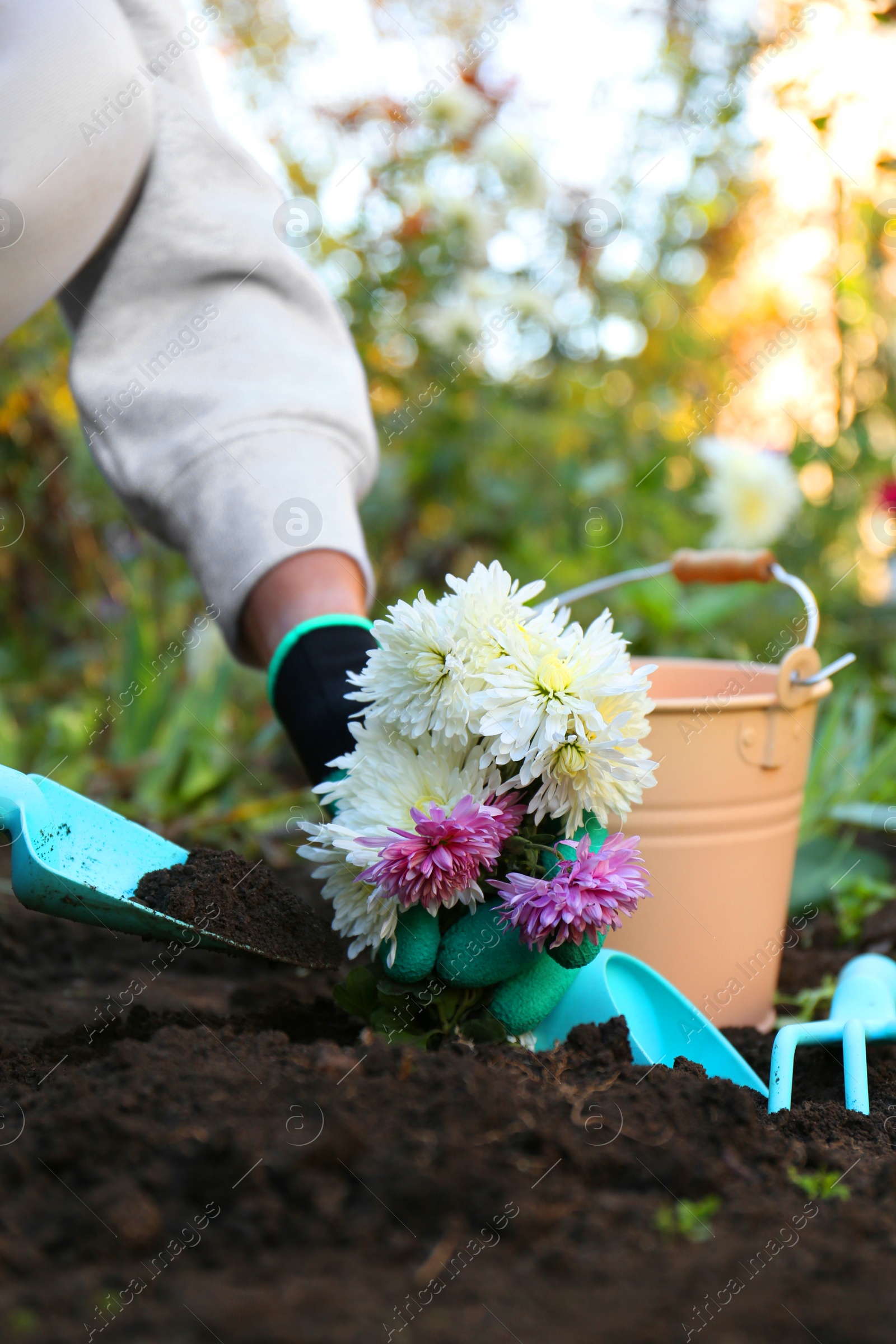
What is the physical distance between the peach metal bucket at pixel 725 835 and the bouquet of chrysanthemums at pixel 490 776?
0.78ft

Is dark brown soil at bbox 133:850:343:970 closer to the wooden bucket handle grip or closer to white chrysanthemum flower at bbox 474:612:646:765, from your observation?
white chrysanthemum flower at bbox 474:612:646:765

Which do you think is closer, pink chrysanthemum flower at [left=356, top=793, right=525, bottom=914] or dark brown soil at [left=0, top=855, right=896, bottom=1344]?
dark brown soil at [left=0, top=855, right=896, bottom=1344]

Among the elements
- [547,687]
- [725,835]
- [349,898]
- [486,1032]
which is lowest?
[725,835]

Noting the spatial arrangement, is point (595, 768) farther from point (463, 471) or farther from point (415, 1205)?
point (463, 471)

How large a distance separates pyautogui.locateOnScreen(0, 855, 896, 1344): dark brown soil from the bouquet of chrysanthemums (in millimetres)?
123

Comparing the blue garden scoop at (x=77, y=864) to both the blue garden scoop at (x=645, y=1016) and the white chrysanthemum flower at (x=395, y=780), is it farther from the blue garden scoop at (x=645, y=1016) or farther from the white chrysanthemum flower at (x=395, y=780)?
the blue garden scoop at (x=645, y=1016)

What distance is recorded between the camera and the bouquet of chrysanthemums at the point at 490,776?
2.59ft

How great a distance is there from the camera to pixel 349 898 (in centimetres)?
87

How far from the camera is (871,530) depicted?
8.36 feet

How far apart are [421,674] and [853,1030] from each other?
54 cm

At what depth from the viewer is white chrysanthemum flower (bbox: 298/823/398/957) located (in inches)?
32.6

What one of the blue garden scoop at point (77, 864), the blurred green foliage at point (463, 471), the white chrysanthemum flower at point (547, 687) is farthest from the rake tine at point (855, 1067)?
the blurred green foliage at point (463, 471)

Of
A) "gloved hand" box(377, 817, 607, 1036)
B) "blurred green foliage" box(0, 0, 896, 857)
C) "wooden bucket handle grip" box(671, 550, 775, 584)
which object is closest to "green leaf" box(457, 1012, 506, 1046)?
"gloved hand" box(377, 817, 607, 1036)

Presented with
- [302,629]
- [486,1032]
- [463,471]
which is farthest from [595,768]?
[463,471]
